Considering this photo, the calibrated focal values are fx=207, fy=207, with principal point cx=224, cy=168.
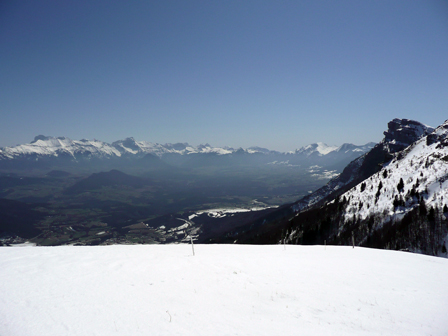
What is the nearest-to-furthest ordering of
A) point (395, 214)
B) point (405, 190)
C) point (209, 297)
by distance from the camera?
1. point (209, 297)
2. point (395, 214)
3. point (405, 190)

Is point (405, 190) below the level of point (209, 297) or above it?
above

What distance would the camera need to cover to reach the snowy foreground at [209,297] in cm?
720

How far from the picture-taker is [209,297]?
9.15m

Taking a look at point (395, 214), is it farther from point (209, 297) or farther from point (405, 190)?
point (209, 297)

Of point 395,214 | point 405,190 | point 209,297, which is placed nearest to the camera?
point 209,297

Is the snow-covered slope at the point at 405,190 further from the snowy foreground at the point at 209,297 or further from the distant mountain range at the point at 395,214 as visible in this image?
the snowy foreground at the point at 209,297

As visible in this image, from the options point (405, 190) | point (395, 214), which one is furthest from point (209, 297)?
point (405, 190)

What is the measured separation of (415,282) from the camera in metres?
12.3

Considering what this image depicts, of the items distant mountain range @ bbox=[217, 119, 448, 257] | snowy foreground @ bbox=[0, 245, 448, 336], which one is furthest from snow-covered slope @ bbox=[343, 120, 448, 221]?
snowy foreground @ bbox=[0, 245, 448, 336]

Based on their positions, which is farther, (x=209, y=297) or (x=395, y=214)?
(x=395, y=214)

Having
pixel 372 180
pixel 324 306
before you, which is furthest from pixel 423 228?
pixel 324 306

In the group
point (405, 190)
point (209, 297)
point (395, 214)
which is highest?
point (405, 190)

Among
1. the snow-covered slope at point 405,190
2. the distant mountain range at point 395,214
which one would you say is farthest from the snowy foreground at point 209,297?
the snow-covered slope at point 405,190

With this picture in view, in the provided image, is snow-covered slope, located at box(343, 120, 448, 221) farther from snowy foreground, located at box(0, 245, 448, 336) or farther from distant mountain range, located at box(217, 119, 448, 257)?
snowy foreground, located at box(0, 245, 448, 336)
